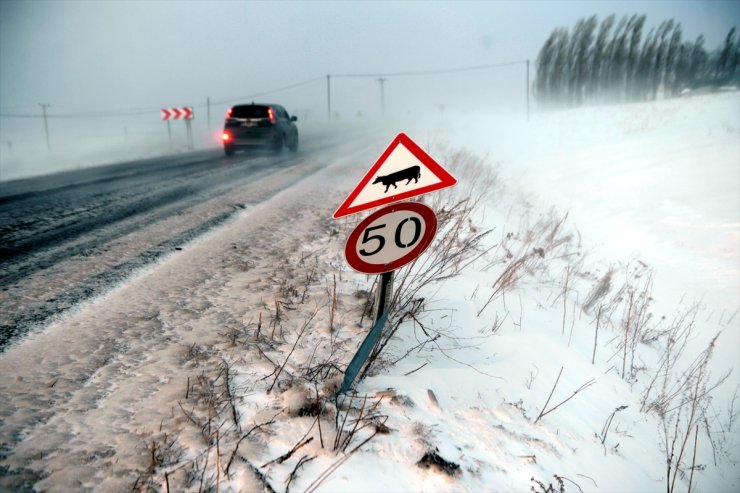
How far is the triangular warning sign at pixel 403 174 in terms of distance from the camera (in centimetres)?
213

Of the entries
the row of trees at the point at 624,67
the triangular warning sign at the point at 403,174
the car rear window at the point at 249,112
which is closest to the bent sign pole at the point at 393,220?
the triangular warning sign at the point at 403,174

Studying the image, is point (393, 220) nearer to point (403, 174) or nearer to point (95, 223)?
point (403, 174)

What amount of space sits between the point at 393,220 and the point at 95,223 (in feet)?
Answer: 15.0

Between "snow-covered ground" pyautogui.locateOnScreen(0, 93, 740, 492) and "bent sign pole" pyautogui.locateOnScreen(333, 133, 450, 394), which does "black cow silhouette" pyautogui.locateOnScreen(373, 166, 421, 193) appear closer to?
"bent sign pole" pyautogui.locateOnScreen(333, 133, 450, 394)

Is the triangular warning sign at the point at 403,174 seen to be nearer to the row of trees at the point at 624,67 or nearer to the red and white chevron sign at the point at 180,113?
the red and white chevron sign at the point at 180,113

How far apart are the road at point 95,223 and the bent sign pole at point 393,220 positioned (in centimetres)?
211

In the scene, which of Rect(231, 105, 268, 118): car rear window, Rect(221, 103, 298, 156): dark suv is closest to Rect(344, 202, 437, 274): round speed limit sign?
Rect(221, 103, 298, 156): dark suv

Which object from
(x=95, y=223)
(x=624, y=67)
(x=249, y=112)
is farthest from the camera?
(x=624, y=67)

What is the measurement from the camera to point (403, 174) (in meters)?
2.14

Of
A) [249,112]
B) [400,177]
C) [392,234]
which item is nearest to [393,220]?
[392,234]

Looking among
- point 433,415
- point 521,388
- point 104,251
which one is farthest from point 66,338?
point 521,388

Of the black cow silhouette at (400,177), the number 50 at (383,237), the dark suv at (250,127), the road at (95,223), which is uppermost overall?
the dark suv at (250,127)

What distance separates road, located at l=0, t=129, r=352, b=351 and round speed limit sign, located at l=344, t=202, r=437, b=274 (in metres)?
2.13

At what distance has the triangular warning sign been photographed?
7.00ft
